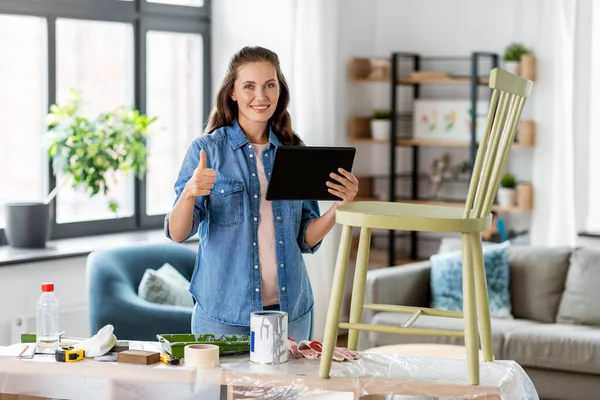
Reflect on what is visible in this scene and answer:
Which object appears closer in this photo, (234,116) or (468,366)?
(468,366)

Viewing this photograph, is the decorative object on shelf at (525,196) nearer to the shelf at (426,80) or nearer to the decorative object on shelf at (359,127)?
the shelf at (426,80)

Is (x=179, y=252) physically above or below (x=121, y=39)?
below

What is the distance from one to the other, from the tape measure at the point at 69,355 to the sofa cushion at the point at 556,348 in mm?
2576

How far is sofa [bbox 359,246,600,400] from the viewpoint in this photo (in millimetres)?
4355

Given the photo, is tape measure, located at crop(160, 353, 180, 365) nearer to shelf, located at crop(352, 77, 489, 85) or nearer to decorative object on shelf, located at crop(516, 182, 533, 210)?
decorative object on shelf, located at crop(516, 182, 533, 210)

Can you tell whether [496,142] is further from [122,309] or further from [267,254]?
[122,309]

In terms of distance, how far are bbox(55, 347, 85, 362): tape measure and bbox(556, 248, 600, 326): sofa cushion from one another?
117 inches

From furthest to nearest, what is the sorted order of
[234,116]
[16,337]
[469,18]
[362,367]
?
[469,18]
[16,337]
[234,116]
[362,367]

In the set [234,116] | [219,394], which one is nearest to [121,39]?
[234,116]

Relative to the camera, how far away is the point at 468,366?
211 centimetres

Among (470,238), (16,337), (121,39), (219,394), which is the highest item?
(121,39)

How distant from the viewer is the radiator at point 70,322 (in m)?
4.39

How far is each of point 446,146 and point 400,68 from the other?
57cm

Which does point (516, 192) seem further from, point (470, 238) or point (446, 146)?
point (470, 238)
